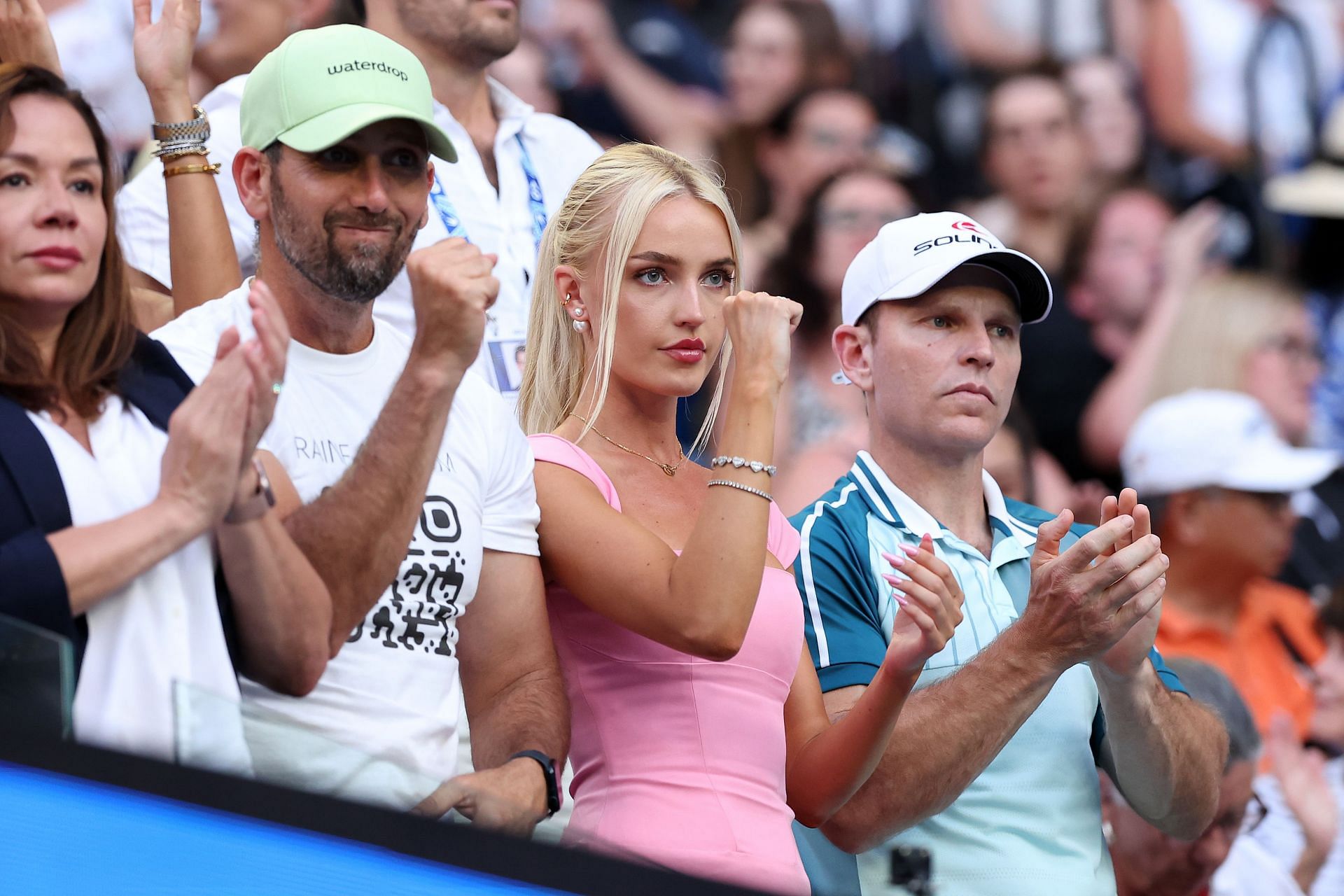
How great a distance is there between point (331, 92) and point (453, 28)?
3.41 ft

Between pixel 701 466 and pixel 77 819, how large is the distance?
0.96 metres

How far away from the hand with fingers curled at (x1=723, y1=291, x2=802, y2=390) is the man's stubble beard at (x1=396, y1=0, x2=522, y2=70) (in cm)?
110

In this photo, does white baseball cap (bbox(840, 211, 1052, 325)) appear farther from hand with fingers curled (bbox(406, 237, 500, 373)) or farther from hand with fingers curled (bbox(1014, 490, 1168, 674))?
hand with fingers curled (bbox(406, 237, 500, 373))

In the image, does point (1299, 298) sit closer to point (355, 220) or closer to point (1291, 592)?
point (1291, 592)

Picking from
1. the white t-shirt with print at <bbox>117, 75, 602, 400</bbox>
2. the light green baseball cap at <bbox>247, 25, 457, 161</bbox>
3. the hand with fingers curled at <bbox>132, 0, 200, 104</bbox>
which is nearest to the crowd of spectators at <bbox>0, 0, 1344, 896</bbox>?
the white t-shirt with print at <bbox>117, 75, 602, 400</bbox>

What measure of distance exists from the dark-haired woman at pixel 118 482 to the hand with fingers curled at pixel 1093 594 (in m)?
0.80

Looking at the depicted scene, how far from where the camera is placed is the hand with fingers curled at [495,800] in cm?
160

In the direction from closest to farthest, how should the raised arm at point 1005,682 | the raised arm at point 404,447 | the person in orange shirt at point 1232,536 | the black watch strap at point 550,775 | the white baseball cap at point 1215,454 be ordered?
the raised arm at point 404,447 < the black watch strap at point 550,775 < the raised arm at point 1005,682 < the person in orange shirt at point 1232,536 < the white baseball cap at point 1215,454

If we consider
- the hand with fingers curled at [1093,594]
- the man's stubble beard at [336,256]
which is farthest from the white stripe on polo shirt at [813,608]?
the man's stubble beard at [336,256]

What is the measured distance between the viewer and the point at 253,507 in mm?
1695

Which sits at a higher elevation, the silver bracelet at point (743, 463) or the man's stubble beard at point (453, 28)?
the man's stubble beard at point (453, 28)

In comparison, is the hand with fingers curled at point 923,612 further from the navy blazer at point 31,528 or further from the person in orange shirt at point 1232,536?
the person in orange shirt at point 1232,536

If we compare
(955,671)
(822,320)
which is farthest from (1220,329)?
(955,671)

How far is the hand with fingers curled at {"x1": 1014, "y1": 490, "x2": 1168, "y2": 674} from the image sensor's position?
6.56 feet
